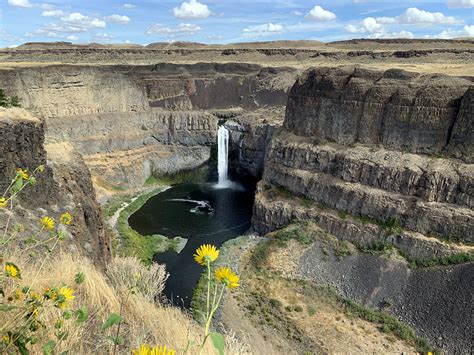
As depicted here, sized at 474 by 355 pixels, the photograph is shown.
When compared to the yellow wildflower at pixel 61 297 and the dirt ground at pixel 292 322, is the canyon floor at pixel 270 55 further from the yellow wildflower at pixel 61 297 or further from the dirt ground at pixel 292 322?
the yellow wildflower at pixel 61 297

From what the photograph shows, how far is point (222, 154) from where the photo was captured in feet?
168

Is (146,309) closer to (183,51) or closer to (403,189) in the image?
(403,189)

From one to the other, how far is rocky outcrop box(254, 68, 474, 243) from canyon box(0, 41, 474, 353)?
87mm

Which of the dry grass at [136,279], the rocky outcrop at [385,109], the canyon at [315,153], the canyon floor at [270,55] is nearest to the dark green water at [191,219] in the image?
the canyon at [315,153]

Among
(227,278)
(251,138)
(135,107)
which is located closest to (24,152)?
(227,278)

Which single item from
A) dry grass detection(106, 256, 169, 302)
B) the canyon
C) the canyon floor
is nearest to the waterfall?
the canyon

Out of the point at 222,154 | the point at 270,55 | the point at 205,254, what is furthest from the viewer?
the point at 270,55

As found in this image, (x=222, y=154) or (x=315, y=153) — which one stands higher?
(x=315, y=153)

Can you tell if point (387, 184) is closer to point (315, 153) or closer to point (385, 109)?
point (385, 109)

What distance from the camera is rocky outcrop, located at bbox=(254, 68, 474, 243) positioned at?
26.8 metres

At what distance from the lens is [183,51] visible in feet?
387

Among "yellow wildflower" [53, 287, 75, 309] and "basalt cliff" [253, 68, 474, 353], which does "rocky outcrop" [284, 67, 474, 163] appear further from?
"yellow wildflower" [53, 287, 75, 309]

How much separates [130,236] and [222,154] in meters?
21.0

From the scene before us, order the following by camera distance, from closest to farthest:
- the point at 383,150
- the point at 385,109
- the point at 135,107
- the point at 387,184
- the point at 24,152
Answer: the point at 24,152 < the point at 387,184 < the point at 383,150 < the point at 385,109 < the point at 135,107
